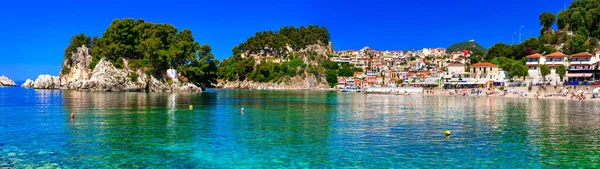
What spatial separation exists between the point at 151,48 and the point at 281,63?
71.3 meters

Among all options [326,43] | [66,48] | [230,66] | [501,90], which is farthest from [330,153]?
[326,43]

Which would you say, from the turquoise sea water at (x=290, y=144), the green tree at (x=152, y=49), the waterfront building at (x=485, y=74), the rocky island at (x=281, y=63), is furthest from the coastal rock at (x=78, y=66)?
the waterfront building at (x=485, y=74)

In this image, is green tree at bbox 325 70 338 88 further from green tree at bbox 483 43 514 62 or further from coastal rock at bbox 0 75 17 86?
coastal rock at bbox 0 75 17 86

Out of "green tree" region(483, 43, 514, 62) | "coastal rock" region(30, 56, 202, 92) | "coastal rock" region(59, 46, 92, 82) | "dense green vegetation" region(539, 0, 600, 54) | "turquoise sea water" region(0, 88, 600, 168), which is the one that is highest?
"dense green vegetation" region(539, 0, 600, 54)

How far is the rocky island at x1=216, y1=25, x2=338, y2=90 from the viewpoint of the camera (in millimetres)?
144875

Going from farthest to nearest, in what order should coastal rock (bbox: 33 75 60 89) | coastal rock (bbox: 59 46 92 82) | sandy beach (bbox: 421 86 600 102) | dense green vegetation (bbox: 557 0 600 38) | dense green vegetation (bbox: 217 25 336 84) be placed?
dense green vegetation (bbox: 217 25 336 84), dense green vegetation (bbox: 557 0 600 38), coastal rock (bbox: 33 75 60 89), coastal rock (bbox: 59 46 92 82), sandy beach (bbox: 421 86 600 102)

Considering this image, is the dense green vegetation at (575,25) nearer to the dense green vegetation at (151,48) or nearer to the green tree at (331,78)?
the green tree at (331,78)

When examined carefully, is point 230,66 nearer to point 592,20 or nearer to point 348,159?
point 592,20

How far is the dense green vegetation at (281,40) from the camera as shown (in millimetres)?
159250

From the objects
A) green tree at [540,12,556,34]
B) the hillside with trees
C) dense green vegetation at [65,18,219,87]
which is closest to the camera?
dense green vegetation at [65,18,219,87]

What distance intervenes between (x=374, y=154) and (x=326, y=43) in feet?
544

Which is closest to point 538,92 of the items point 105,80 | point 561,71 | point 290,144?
point 561,71

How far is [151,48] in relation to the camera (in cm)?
8675

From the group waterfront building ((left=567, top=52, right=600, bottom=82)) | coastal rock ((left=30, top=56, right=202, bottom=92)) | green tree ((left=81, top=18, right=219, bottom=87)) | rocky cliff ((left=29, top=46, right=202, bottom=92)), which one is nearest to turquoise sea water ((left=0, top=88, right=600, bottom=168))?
coastal rock ((left=30, top=56, right=202, bottom=92))
